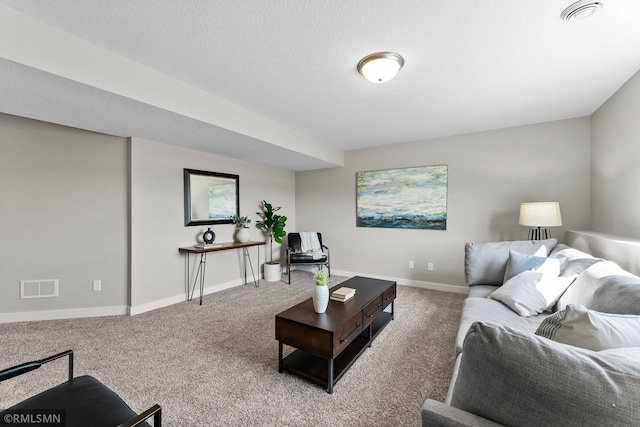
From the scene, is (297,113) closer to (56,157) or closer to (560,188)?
(56,157)

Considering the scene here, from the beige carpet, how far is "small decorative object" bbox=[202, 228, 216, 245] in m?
0.96

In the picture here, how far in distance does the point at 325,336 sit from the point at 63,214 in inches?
128

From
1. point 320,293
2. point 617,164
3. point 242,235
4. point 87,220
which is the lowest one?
point 320,293

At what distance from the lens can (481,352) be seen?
2.46 feet

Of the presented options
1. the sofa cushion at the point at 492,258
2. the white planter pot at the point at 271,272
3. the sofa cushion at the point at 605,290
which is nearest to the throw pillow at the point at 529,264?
the sofa cushion at the point at 492,258

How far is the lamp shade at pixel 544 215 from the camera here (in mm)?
2855

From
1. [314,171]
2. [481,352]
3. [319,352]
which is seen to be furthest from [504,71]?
[314,171]

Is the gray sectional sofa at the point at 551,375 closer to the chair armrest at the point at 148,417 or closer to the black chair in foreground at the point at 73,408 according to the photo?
the chair armrest at the point at 148,417

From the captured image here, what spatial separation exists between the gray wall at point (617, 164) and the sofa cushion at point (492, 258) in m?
0.56

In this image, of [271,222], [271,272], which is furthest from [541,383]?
[271,222]

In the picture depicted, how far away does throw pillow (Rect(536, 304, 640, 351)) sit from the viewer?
88 centimetres

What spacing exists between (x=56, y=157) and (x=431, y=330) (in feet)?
14.7

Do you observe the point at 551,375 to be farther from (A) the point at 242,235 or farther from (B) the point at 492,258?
(A) the point at 242,235

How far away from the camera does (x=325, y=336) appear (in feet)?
5.87
